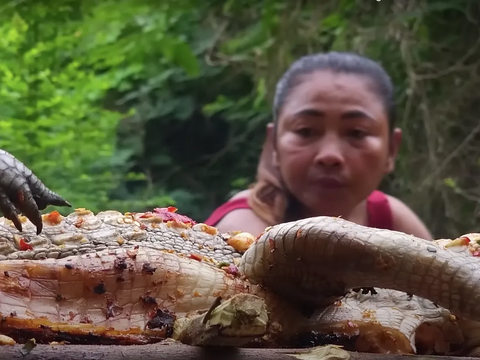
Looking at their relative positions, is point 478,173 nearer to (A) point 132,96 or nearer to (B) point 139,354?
(A) point 132,96

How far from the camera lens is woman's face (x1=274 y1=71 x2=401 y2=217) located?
1.36m

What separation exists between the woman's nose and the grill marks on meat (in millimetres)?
628

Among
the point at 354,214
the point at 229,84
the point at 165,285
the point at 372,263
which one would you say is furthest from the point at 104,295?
the point at 229,84

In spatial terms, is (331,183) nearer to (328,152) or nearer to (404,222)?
(328,152)

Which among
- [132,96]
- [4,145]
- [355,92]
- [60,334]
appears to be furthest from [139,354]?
[132,96]

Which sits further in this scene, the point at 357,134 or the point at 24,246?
the point at 357,134

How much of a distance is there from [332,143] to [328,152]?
0.09ft

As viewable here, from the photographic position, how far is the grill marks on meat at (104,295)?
0.67m

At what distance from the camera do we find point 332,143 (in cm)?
135

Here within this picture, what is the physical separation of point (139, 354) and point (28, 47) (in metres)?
1.47

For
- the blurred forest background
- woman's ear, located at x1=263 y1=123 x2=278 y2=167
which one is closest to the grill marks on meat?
woman's ear, located at x1=263 y1=123 x2=278 y2=167

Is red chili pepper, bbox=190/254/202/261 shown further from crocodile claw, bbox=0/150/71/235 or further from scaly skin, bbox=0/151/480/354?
crocodile claw, bbox=0/150/71/235

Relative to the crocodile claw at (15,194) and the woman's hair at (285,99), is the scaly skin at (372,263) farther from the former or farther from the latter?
the woman's hair at (285,99)

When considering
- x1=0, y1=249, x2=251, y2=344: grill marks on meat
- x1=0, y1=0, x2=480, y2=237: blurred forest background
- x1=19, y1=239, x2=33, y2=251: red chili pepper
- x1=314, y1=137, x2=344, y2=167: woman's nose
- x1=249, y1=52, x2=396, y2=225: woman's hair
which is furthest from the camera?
x1=0, y1=0, x2=480, y2=237: blurred forest background
